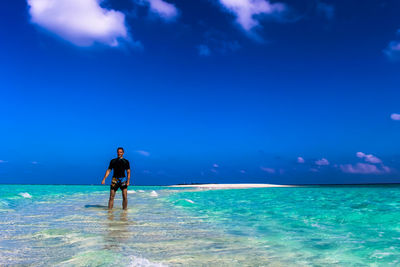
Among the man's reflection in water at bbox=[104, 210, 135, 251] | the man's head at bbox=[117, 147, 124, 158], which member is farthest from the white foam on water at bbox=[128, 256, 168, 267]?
the man's head at bbox=[117, 147, 124, 158]

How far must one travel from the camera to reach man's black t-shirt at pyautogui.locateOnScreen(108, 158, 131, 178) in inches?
513

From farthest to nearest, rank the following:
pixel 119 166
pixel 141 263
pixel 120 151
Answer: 1. pixel 119 166
2. pixel 120 151
3. pixel 141 263

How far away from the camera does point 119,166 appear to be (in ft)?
Result: 42.9

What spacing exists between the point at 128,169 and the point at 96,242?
7.29m

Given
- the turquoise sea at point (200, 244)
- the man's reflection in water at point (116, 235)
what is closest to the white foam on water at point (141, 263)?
the turquoise sea at point (200, 244)

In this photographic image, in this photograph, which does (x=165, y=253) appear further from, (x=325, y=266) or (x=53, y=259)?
(x=325, y=266)

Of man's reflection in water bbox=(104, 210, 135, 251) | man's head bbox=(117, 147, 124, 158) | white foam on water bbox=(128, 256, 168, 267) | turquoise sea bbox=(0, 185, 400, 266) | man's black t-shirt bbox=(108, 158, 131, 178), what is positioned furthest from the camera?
man's black t-shirt bbox=(108, 158, 131, 178)

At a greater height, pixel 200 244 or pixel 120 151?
pixel 120 151

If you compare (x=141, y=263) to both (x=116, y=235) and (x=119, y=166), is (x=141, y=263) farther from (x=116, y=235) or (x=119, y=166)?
(x=119, y=166)

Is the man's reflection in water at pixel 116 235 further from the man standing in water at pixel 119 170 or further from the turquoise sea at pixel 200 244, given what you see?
the man standing in water at pixel 119 170

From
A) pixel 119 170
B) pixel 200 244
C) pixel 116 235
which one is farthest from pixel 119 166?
pixel 200 244

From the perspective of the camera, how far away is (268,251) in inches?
223

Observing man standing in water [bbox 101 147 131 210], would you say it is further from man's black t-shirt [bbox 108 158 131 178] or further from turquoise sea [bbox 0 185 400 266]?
turquoise sea [bbox 0 185 400 266]

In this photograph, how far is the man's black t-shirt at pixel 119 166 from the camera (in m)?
13.0
